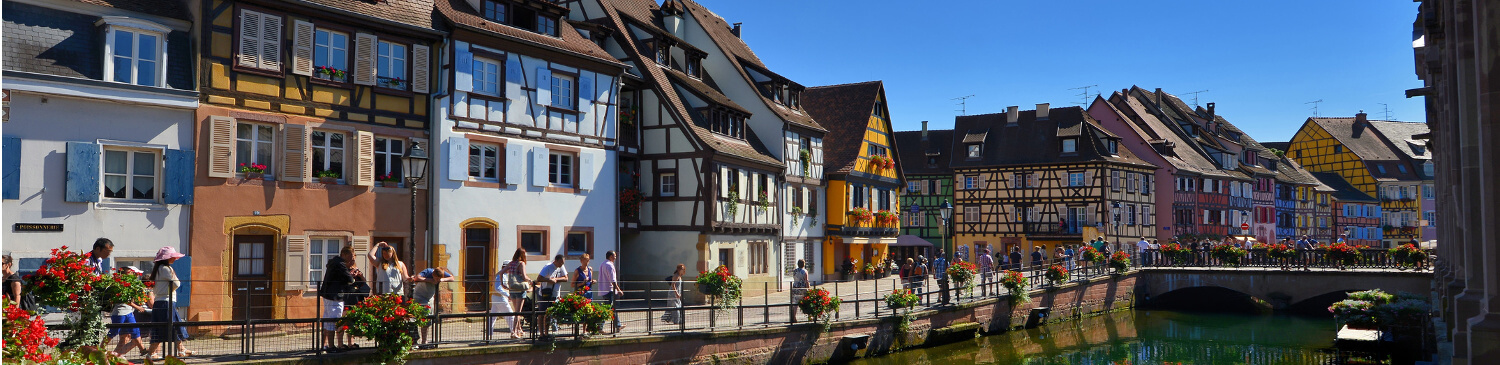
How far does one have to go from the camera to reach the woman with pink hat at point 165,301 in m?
12.1

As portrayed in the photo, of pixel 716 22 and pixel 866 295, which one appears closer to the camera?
pixel 866 295

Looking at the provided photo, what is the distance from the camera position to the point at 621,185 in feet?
85.6

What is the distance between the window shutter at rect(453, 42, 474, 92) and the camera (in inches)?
760

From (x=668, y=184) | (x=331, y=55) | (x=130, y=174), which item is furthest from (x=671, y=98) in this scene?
(x=130, y=174)

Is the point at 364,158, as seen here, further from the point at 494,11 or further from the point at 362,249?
the point at 494,11

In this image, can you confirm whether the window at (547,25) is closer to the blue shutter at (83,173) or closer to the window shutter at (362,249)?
the window shutter at (362,249)

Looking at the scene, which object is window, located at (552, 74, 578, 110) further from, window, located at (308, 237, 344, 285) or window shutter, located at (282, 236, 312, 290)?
window shutter, located at (282, 236, 312, 290)

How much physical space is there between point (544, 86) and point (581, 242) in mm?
3492

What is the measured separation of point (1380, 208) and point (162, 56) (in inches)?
3068

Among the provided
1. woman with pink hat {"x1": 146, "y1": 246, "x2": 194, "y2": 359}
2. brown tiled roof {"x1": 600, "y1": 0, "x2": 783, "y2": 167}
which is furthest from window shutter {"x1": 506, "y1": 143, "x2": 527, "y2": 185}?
woman with pink hat {"x1": 146, "y1": 246, "x2": 194, "y2": 359}

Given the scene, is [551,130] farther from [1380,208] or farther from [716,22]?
[1380,208]

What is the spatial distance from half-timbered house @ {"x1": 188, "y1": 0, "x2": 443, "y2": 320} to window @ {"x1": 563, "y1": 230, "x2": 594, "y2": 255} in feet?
12.5

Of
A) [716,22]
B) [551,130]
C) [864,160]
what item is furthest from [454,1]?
[864,160]

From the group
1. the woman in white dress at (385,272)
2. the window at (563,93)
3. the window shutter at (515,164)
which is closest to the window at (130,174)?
the woman in white dress at (385,272)
